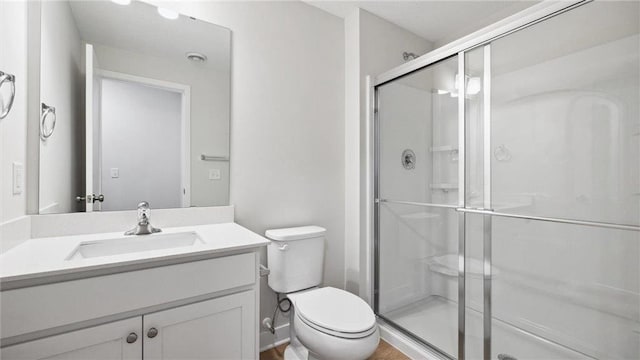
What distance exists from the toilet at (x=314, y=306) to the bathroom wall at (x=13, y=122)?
967 millimetres

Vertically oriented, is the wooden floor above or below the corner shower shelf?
below

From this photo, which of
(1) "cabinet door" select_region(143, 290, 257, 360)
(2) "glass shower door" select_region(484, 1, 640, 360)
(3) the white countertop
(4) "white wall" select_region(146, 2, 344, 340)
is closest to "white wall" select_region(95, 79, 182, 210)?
(3) the white countertop

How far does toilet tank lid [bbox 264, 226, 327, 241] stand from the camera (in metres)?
1.62

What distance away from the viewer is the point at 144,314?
96 cm

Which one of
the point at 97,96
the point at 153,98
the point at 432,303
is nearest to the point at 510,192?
the point at 432,303

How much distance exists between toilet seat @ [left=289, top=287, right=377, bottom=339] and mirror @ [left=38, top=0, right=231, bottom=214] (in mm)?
733

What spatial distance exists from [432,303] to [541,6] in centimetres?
170

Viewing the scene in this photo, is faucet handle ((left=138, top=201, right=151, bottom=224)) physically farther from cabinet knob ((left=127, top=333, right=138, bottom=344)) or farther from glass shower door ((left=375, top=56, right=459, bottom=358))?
glass shower door ((left=375, top=56, right=459, bottom=358))

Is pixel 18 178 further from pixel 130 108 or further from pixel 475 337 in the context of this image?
pixel 475 337

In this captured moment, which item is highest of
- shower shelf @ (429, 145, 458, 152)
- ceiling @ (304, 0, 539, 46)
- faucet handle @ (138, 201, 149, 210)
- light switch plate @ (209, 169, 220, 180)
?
ceiling @ (304, 0, 539, 46)

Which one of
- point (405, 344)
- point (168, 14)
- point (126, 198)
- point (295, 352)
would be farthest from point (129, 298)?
point (405, 344)

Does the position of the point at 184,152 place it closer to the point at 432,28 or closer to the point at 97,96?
the point at 97,96

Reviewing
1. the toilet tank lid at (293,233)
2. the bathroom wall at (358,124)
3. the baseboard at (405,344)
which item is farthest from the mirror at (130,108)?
the baseboard at (405,344)

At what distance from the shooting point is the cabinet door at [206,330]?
0.99 metres
